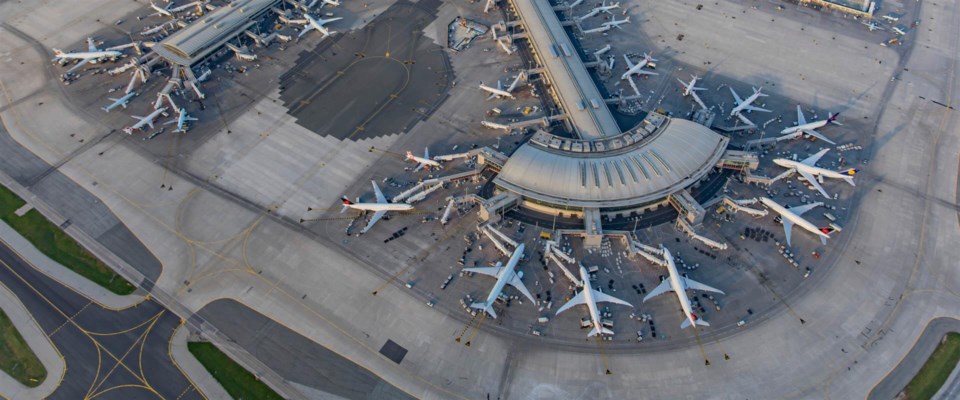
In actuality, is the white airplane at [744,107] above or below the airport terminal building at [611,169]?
above

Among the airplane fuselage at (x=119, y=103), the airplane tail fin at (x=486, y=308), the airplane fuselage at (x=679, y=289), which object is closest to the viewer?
the airplane fuselage at (x=679, y=289)

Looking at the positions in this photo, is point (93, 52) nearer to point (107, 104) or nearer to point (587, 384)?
point (107, 104)

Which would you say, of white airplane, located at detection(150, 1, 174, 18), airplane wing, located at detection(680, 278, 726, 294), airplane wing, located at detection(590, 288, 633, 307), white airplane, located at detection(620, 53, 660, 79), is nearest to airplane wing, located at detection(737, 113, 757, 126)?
white airplane, located at detection(620, 53, 660, 79)

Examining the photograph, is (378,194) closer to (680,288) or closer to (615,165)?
(615,165)

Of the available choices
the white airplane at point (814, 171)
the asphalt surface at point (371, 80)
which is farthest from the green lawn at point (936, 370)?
the asphalt surface at point (371, 80)

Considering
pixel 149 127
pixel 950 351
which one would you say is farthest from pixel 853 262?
pixel 149 127

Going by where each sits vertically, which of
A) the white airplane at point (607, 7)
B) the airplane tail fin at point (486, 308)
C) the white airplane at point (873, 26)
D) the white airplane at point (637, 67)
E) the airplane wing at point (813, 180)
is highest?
the white airplane at point (873, 26)

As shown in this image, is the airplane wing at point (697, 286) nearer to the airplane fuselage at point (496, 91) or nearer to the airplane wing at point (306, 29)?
the airplane fuselage at point (496, 91)

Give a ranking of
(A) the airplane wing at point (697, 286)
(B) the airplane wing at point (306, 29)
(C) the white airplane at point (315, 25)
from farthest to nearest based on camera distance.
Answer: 1. (C) the white airplane at point (315, 25)
2. (B) the airplane wing at point (306, 29)
3. (A) the airplane wing at point (697, 286)
